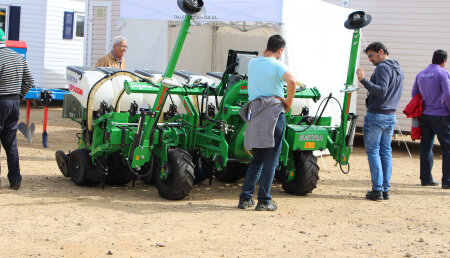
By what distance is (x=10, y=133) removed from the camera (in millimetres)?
7352

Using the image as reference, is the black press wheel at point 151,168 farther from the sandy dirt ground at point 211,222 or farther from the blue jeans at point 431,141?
the blue jeans at point 431,141

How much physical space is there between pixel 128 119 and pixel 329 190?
8.77 feet

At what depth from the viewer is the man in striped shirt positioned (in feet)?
23.7

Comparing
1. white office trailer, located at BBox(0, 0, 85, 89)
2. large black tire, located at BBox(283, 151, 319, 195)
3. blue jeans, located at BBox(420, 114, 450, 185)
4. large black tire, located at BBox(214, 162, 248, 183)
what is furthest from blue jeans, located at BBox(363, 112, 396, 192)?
white office trailer, located at BBox(0, 0, 85, 89)

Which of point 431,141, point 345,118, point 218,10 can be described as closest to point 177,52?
point 345,118

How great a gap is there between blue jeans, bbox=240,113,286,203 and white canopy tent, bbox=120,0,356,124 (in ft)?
5.86

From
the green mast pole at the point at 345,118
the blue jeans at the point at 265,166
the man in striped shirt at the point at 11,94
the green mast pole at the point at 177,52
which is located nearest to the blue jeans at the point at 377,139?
the green mast pole at the point at 345,118

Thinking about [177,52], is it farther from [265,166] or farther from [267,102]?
[265,166]

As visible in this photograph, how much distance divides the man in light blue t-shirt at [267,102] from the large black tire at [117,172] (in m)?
1.67

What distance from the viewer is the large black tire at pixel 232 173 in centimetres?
848

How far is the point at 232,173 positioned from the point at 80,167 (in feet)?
6.28

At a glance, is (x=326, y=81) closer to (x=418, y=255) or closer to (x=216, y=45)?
(x=216, y=45)

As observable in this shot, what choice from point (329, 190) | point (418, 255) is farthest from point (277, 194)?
point (418, 255)

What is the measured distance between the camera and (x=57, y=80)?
1775 centimetres
